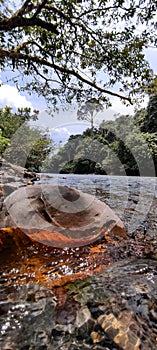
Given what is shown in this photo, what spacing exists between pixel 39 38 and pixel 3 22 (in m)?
1.79

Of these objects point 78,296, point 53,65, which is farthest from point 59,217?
point 53,65

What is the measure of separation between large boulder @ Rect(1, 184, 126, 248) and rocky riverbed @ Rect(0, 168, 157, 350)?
0.15m

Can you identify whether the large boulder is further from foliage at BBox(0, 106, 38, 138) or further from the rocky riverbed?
foliage at BBox(0, 106, 38, 138)

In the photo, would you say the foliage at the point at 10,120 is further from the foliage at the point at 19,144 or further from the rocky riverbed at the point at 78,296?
the rocky riverbed at the point at 78,296

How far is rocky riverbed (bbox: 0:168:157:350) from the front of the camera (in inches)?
54.9

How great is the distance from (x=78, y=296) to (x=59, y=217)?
56.6 inches

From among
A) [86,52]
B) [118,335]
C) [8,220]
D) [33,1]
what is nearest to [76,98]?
[86,52]

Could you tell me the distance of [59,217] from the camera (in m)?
3.16

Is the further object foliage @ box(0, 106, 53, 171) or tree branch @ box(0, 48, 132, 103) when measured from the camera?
foliage @ box(0, 106, 53, 171)

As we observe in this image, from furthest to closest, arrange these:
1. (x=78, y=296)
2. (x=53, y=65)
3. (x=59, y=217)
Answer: (x=53, y=65), (x=59, y=217), (x=78, y=296)

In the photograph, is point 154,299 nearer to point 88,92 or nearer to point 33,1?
point 33,1

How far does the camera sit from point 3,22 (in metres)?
4.81

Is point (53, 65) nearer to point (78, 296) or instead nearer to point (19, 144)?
point (78, 296)

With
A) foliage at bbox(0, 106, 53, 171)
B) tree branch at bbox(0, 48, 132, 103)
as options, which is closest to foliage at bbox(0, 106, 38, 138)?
foliage at bbox(0, 106, 53, 171)
